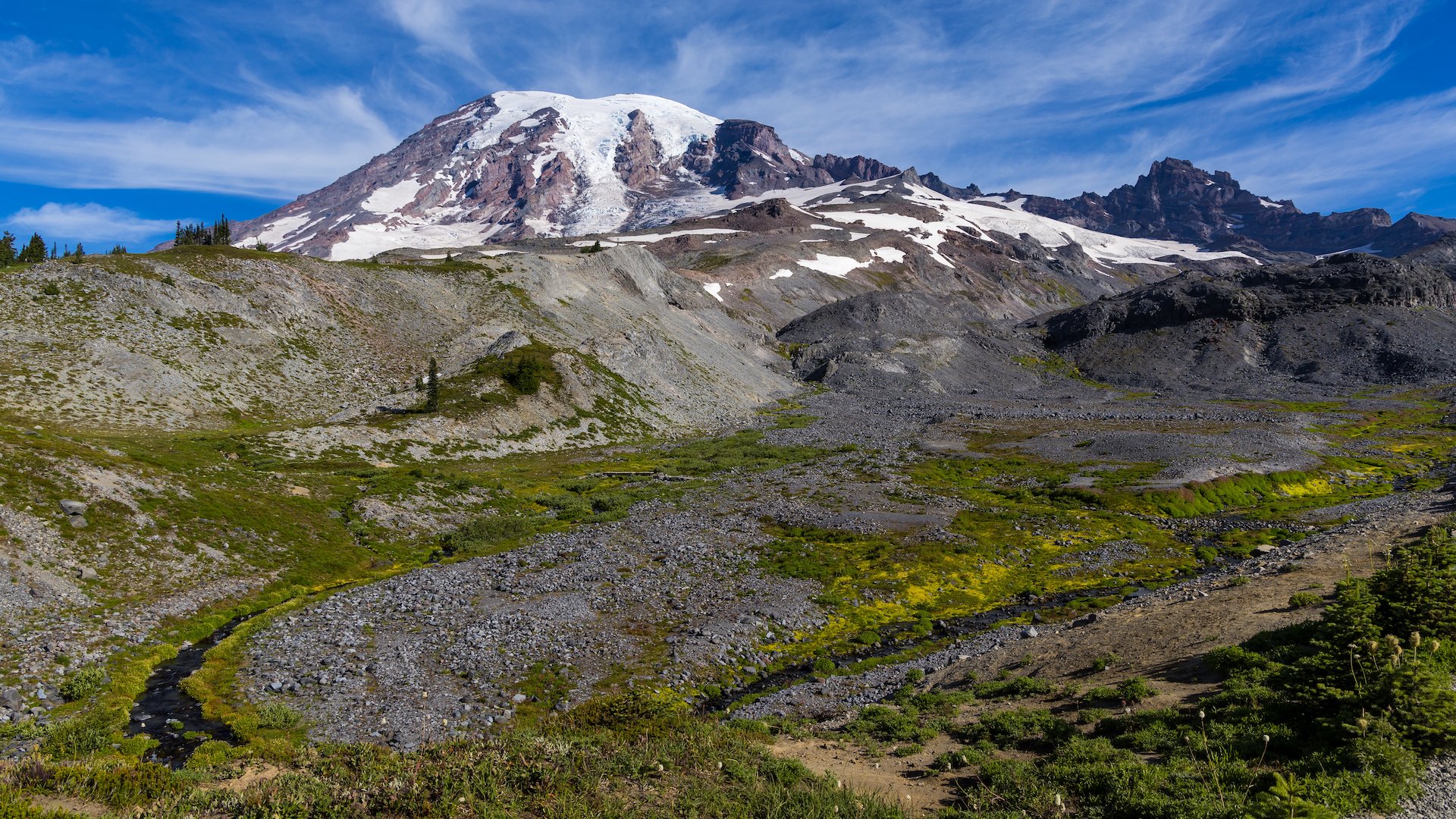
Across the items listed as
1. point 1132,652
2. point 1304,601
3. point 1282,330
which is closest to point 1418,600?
point 1304,601

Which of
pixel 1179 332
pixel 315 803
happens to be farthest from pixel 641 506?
pixel 1179 332

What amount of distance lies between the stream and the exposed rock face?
16113 centimetres

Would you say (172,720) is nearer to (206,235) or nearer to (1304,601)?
(1304,601)

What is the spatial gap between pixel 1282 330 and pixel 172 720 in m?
199

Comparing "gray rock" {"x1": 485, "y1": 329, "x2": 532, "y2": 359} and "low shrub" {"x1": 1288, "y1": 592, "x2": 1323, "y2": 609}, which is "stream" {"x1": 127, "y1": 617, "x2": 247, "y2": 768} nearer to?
"low shrub" {"x1": 1288, "y1": 592, "x2": 1323, "y2": 609}

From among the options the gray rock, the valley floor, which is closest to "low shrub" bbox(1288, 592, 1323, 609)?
the valley floor

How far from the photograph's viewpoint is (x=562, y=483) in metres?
61.8

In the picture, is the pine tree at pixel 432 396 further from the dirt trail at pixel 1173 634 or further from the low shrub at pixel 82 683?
the dirt trail at pixel 1173 634

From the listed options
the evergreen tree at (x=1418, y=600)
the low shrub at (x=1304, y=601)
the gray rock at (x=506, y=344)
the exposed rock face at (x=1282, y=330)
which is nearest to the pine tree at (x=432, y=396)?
the gray rock at (x=506, y=344)

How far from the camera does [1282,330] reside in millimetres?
157750

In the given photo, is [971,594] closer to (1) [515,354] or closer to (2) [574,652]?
(2) [574,652]

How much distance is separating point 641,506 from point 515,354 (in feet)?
136

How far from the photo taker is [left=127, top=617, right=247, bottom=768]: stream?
20656mm

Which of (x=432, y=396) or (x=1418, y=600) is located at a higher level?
(x=432, y=396)
